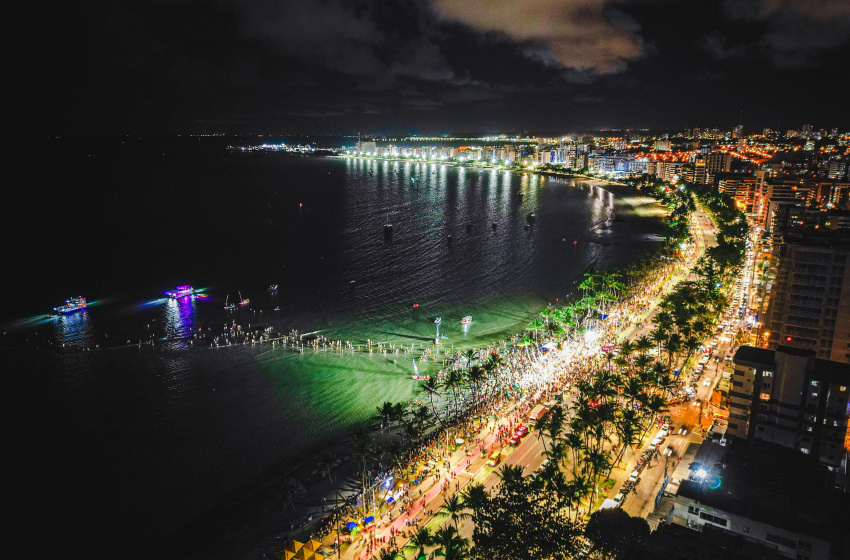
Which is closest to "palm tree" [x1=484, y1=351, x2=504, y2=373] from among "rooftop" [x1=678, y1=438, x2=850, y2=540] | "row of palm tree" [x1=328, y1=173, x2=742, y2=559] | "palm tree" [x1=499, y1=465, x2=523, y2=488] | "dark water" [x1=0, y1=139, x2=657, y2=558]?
"row of palm tree" [x1=328, y1=173, x2=742, y2=559]

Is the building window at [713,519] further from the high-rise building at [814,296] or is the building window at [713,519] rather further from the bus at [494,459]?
the high-rise building at [814,296]

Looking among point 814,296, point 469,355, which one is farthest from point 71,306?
point 814,296

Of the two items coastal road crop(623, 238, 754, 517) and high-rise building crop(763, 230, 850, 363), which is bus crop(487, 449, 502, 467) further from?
high-rise building crop(763, 230, 850, 363)

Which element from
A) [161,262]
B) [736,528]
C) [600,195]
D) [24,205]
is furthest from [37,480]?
[600,195]

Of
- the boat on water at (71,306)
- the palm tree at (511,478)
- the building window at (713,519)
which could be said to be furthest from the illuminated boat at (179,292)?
the building window at (713,519)

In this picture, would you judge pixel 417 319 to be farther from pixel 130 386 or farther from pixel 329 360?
pixel 130 386

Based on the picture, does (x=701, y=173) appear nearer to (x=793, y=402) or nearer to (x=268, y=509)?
(x=793, y=402)
